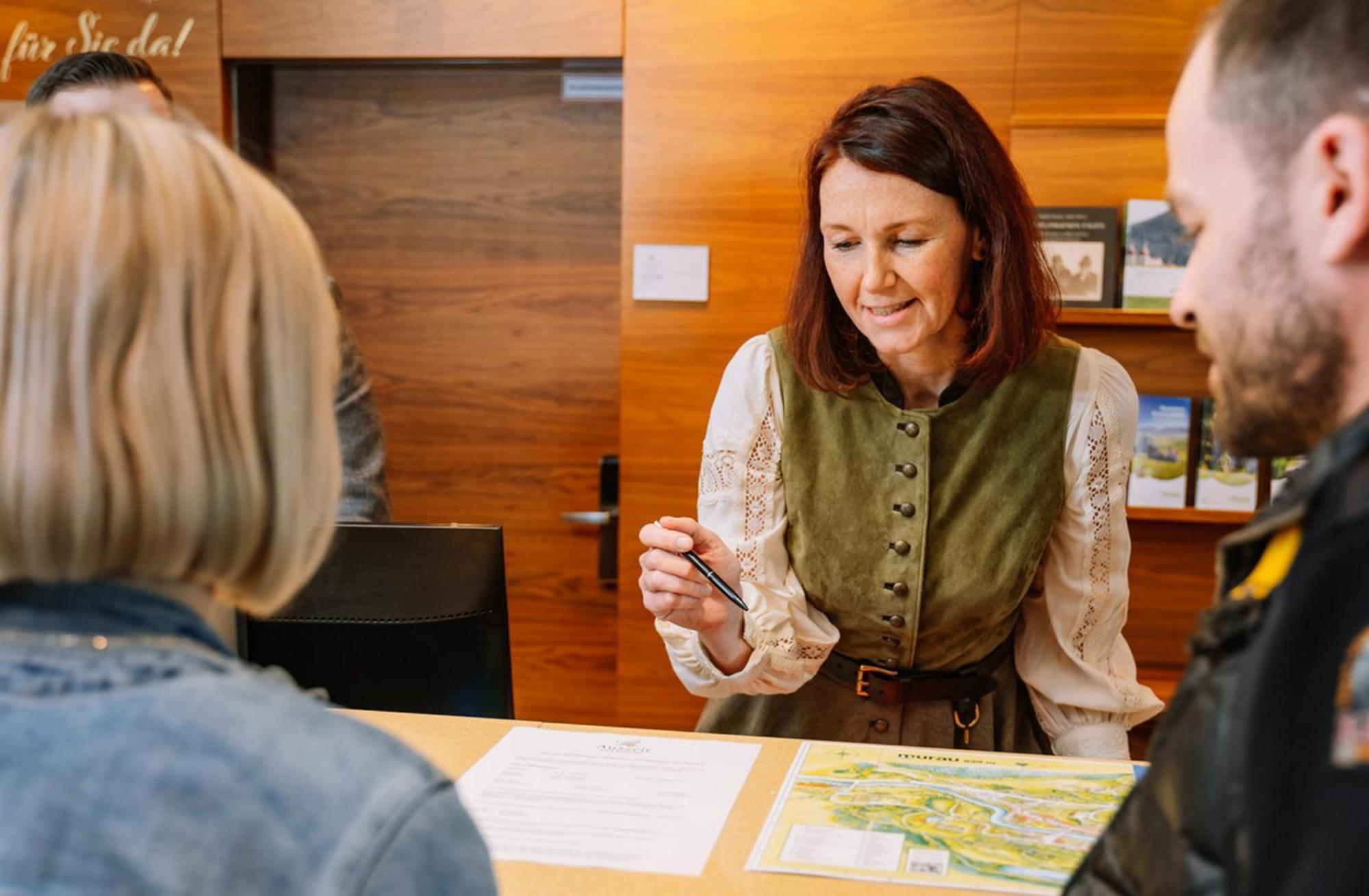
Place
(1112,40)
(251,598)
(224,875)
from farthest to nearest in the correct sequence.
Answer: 1. (1112,40)
2. (251,598)
3. (224,875)

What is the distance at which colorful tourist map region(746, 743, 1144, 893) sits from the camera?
1.12 metres

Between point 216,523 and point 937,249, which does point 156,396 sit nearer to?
point 216,523

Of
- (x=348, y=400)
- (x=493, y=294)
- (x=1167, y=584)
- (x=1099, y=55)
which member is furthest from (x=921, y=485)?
(x=493, y=294)

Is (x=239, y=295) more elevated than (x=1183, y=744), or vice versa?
(x=239, y=295)

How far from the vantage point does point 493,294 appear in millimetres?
3564

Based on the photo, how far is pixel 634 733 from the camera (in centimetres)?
149

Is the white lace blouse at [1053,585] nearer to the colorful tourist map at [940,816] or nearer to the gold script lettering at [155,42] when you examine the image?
the colorful tourist map at [940,816]

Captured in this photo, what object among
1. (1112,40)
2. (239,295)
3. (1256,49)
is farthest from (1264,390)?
(1112,40)

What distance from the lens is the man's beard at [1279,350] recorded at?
77cm

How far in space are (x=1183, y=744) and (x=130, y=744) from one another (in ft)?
1.99

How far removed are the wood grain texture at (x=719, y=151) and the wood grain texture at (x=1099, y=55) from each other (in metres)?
0.06

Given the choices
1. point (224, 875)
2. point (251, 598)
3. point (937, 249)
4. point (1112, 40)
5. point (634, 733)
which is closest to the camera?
point (224, 875)

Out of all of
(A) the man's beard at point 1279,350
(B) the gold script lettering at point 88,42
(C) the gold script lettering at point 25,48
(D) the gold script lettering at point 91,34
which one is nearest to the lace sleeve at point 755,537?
(A) the man's beard at point 1279,350

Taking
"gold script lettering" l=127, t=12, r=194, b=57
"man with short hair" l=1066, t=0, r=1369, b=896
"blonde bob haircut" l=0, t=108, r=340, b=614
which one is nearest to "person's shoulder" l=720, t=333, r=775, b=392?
"man with short hair" l=1066, t=0, r=1369, b=896
